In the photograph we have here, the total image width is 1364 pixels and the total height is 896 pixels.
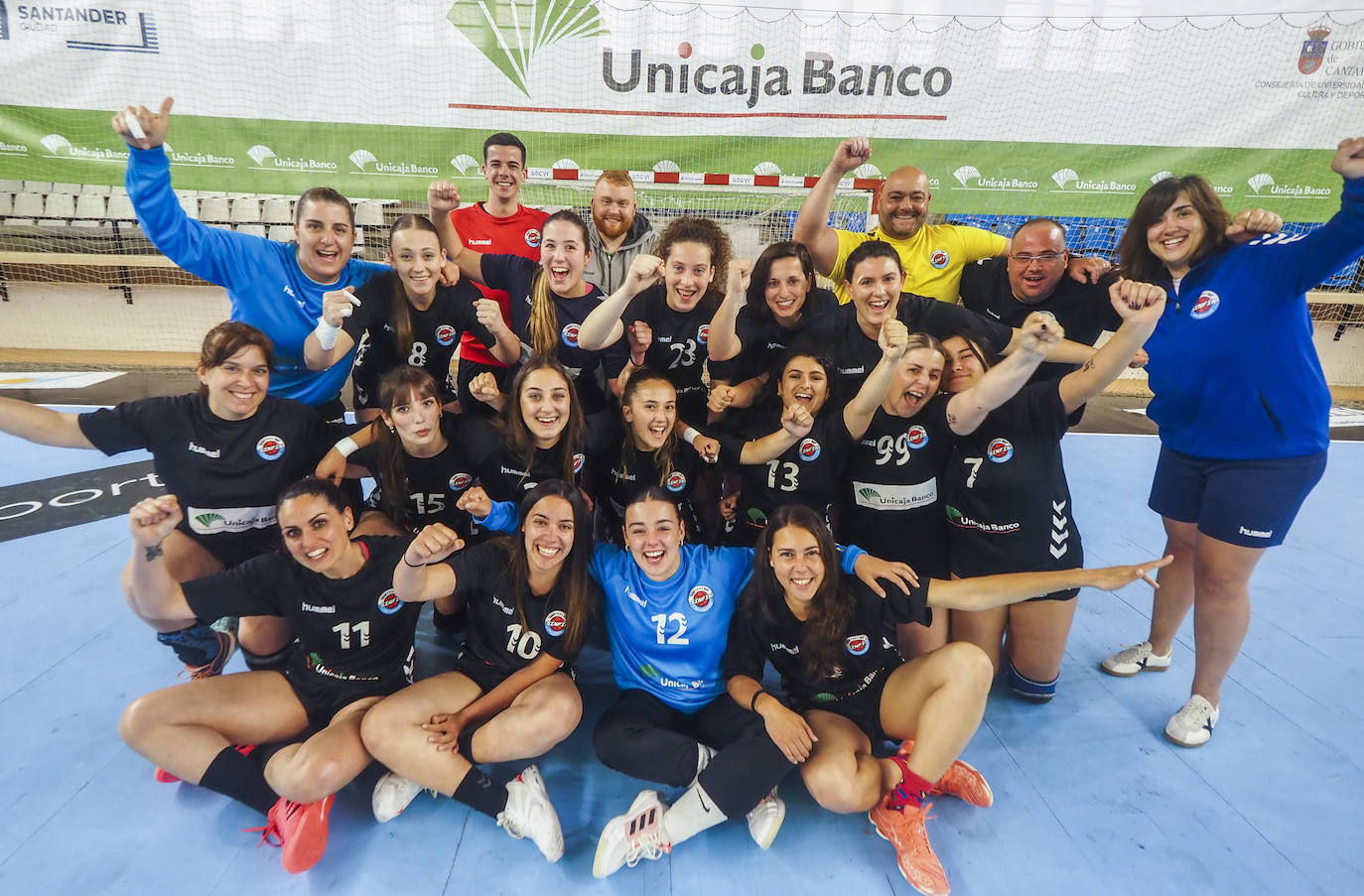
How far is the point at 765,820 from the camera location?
81.7 inches

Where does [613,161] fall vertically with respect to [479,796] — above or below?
above

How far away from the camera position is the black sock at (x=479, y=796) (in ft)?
6.91

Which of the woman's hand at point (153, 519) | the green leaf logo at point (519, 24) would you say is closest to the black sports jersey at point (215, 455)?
the woman's hand at point (153, 519)

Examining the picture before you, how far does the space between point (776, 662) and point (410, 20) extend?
6634 mm

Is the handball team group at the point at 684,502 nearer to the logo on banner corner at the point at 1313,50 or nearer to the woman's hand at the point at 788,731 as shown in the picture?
the woman's hand at the point at 788,731

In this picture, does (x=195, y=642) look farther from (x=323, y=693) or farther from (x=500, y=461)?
(x=500, y=461)

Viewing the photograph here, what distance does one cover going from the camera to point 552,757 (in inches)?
95.5

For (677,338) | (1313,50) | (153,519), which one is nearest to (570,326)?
(677,338)

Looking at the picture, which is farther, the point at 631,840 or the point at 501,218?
the point at 501,218

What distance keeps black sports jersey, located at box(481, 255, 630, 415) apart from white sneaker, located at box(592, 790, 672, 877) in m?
1.80

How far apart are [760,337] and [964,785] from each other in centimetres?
197

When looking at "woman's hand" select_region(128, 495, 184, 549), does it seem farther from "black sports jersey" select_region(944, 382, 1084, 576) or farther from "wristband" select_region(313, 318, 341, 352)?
"black sports jersey" select_region(944, 382, 1084, 576)

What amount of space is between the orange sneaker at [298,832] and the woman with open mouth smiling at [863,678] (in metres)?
1.32

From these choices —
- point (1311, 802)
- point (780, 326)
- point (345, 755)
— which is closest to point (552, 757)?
point (345, 755)
